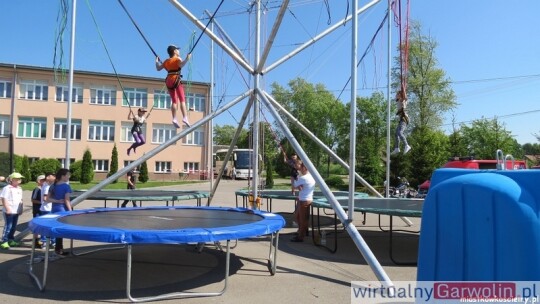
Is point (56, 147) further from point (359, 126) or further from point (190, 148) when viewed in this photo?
point (359, 126)

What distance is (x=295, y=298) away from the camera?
13.0 feet

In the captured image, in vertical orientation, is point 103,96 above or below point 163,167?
above

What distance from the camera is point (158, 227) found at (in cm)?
454

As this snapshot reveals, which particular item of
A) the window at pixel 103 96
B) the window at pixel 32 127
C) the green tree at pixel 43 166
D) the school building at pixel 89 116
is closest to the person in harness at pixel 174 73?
the school building at pixel 89 116

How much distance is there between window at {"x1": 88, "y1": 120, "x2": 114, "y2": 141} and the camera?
2837 centimetres

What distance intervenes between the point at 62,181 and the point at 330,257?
3.52 metres

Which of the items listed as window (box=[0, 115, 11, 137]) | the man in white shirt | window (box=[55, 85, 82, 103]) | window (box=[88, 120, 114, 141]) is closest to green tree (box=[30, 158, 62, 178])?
window (box=[88, 120, 114, 141])

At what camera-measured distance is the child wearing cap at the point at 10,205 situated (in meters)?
5.84

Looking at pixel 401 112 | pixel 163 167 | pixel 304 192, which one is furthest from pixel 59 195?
pixel 163 167

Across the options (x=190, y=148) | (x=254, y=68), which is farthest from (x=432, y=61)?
(x=254, y=68)

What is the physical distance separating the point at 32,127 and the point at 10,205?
944 inches

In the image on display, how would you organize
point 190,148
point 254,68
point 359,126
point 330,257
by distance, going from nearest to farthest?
1. point 330,257
2. point 254,68
3. point 190,148
4. point 359,126

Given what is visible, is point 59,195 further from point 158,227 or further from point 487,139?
point 487,139

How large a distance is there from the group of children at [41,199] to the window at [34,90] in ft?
77.0
